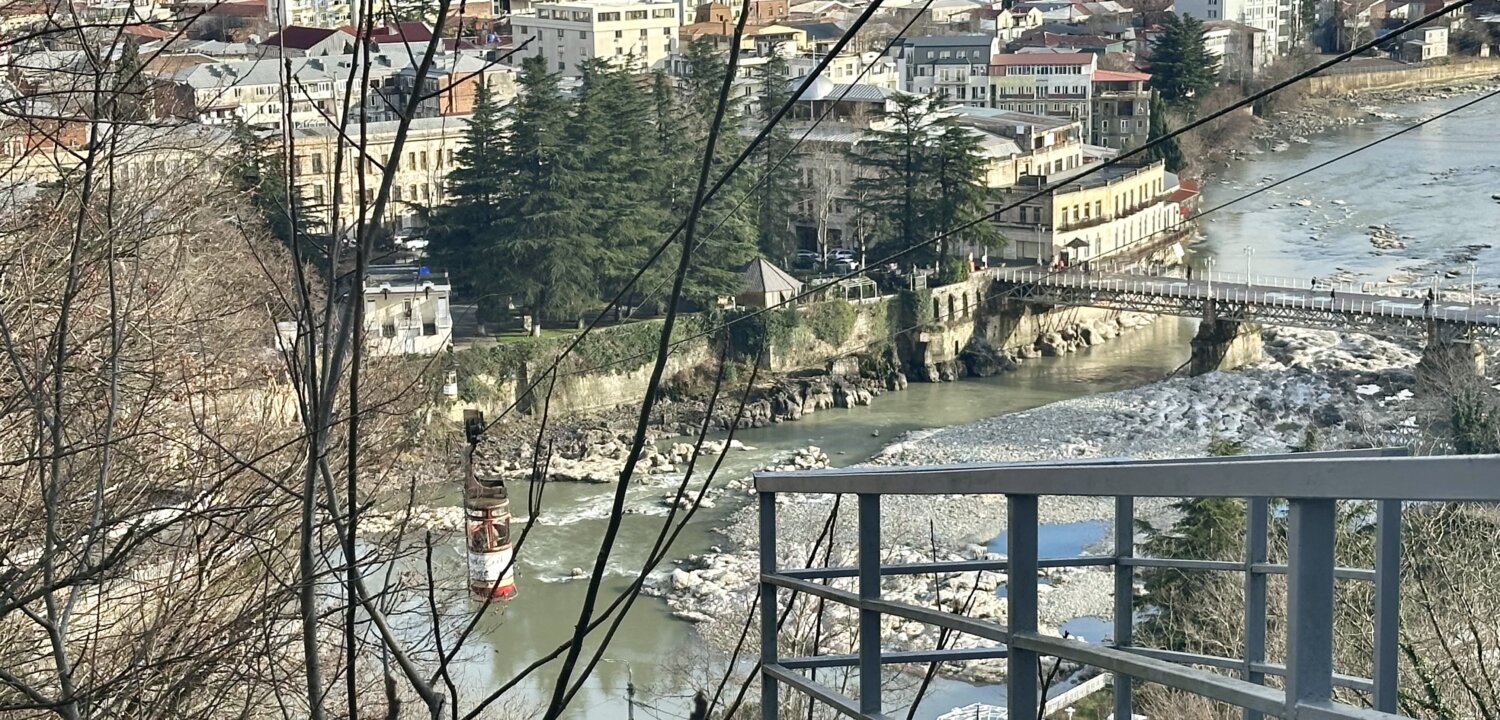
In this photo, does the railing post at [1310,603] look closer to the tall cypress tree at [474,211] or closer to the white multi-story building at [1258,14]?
the tall cypress tree at [474,211]

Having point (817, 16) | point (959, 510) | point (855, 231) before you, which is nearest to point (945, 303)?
point (855, 231)

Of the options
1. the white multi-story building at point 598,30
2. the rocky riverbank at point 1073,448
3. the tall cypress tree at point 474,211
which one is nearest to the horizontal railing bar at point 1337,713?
the rocky riverbank at point 1073,448

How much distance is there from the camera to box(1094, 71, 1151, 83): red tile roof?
2327 cm

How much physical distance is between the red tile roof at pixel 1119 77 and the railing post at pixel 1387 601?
22.8 metres

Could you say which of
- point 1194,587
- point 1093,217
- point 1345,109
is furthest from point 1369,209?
point 1194,587

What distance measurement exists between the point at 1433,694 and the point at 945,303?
13.8 m

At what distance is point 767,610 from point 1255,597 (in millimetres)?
568

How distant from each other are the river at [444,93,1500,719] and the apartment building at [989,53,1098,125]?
2.22m

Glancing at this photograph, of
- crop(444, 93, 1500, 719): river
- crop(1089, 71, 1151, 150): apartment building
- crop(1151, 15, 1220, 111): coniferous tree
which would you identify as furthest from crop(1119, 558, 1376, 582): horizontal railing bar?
crop(1151, 15, 1220, 111): coniferous tree

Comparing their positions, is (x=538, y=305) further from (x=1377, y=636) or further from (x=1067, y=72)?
(x=1377, y=636)

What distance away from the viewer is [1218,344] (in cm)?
1498

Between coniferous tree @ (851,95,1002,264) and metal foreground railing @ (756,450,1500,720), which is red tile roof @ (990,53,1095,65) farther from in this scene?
metal foreground railing @ (756,450,1500,720)

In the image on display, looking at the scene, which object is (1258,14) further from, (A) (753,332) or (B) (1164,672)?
(B) (1164,672)

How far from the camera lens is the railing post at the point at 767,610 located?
1.74m
